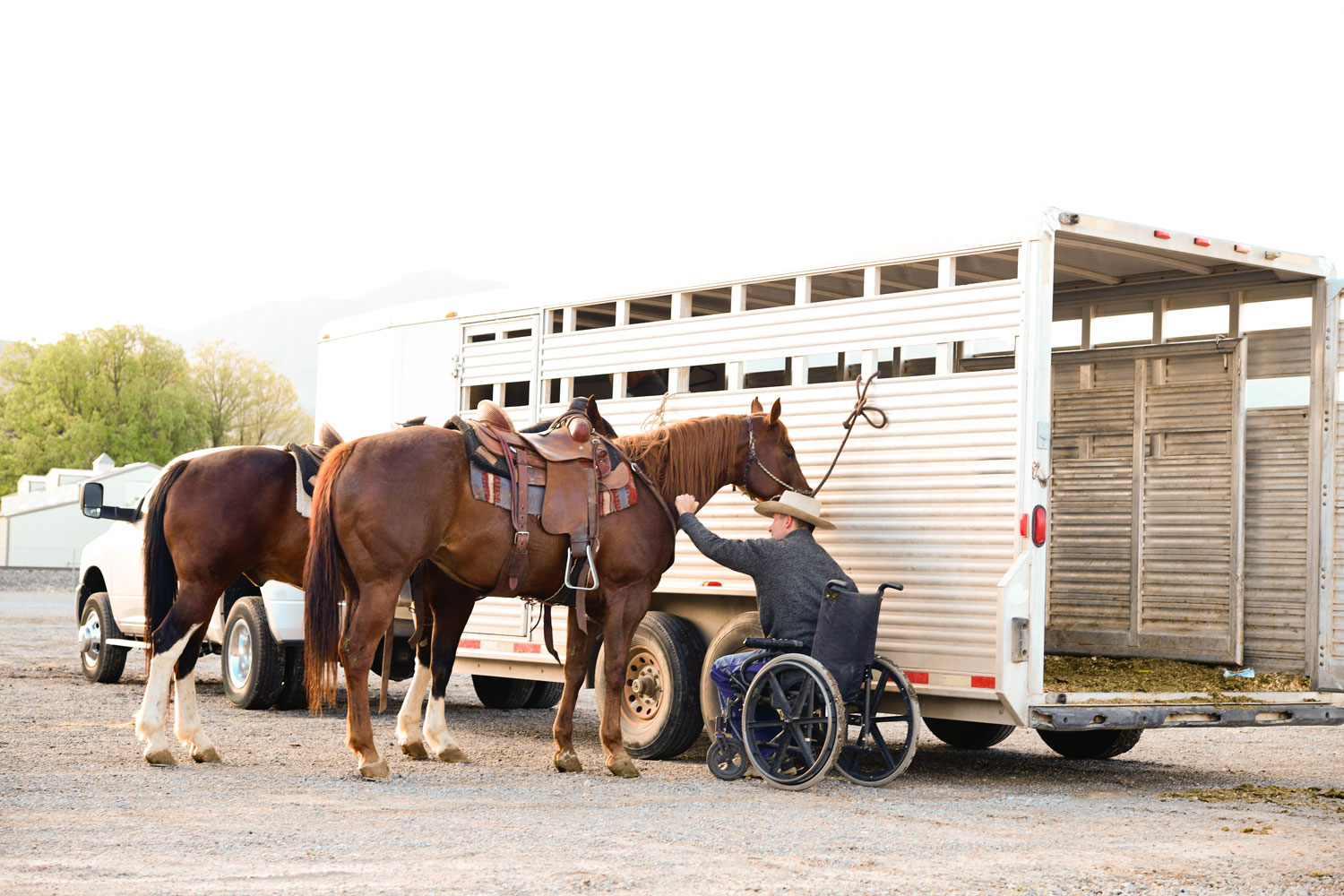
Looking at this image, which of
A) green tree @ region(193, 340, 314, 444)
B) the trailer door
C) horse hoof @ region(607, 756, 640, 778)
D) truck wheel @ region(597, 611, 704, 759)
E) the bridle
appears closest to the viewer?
horse hoof @ region(607, 756, 640, 778)

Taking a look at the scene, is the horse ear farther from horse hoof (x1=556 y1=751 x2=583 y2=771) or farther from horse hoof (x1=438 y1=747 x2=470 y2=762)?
horse hoof (x1=556 y1=751 x2=583 y2=771)

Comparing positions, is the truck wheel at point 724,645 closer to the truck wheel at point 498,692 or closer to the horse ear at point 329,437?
the horse ear at point 329,437

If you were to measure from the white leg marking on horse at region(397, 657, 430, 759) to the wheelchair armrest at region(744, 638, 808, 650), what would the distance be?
81.9 inches

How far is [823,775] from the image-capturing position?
6.79 m

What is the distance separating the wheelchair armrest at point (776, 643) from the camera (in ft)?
23.4

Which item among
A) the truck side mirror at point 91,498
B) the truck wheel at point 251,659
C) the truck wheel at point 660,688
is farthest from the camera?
the truck wheel at point 251,659

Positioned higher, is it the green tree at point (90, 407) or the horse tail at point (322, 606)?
the green tree at point (90, 407)

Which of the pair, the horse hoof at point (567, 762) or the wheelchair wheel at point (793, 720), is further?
the horse hoof at point (567, 762)

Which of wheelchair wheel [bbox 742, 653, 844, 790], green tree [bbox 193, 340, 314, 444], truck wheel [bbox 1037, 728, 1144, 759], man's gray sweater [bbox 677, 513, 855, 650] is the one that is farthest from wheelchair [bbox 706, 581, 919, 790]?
green tree [bbox 193, 340, 314, 444]

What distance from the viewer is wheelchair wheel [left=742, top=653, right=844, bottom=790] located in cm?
673

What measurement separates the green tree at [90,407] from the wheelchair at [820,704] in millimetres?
60386

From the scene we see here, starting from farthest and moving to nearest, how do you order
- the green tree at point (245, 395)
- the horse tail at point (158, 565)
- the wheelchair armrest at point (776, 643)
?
1. the green tree at point (245, 395)
2. the horse tail at point (158, 565)
3. the wheelchair armrest at point (776, 643)

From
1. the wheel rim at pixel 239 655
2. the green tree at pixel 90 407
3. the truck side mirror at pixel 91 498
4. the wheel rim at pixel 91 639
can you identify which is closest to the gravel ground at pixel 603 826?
the wheel rim at pixel 239 655

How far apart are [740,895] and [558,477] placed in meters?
3.39
